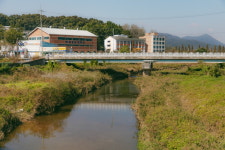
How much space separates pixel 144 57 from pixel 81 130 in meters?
32.7

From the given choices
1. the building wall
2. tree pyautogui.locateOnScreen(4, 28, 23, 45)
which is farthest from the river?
tree pyautogui.locateOnScreen(4, 28, 23, 45)

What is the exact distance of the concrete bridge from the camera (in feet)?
164

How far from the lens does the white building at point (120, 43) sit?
105875 millimetres

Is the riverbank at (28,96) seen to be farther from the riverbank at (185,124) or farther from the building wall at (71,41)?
the building wall at (71,41)

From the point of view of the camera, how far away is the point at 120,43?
354 feet

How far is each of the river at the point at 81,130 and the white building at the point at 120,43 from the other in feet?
250

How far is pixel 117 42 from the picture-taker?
10638 cm

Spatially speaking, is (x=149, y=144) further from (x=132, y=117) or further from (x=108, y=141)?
(x=132, y=117)

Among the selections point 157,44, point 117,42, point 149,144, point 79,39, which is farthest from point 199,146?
point 157,44

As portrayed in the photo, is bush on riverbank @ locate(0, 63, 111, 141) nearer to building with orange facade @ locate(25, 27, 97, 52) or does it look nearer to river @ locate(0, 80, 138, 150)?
river @ locate(0, 80, 138, 150)

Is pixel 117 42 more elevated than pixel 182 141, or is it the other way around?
pixel 117 42

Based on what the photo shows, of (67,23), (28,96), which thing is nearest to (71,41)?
(67,23)

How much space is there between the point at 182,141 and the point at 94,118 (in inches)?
451

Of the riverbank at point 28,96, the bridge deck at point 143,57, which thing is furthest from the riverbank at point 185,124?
the bridge deck at point 143,57
